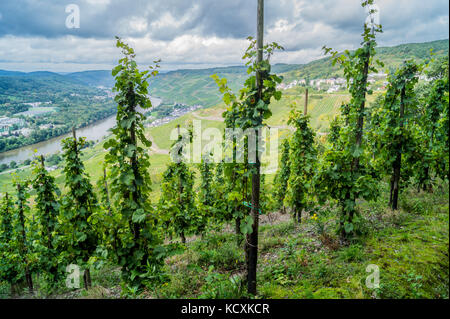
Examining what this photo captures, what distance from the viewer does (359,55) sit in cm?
550

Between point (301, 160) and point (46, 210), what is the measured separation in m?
12.1

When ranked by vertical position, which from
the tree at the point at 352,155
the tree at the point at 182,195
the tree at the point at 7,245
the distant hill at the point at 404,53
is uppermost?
the distant hill at the point at 404,53

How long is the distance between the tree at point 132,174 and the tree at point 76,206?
3.38 m

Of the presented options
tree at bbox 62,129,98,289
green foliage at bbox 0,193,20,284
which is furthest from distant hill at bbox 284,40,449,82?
green foliage at bbox 0,193,20,284

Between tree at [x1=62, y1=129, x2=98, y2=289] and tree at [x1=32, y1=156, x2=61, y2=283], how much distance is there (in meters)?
1.87

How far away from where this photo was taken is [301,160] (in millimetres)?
10672

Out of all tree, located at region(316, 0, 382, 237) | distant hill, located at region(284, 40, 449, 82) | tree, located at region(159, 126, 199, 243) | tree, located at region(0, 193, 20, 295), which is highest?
distant hill, located at region(284, 40, 449, 82)

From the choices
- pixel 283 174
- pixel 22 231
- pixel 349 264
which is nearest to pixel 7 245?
pixel 22 231

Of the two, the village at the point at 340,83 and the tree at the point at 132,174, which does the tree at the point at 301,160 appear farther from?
the tree at the point at 132,174

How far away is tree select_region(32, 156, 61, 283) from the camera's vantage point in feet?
32.2

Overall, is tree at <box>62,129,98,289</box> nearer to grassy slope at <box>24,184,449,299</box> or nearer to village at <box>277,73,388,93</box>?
grassy slope at <box>24,184,449,299</box>

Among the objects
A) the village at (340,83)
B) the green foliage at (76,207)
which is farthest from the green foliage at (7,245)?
the village at (340,83)

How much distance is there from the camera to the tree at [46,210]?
9.80 meters
